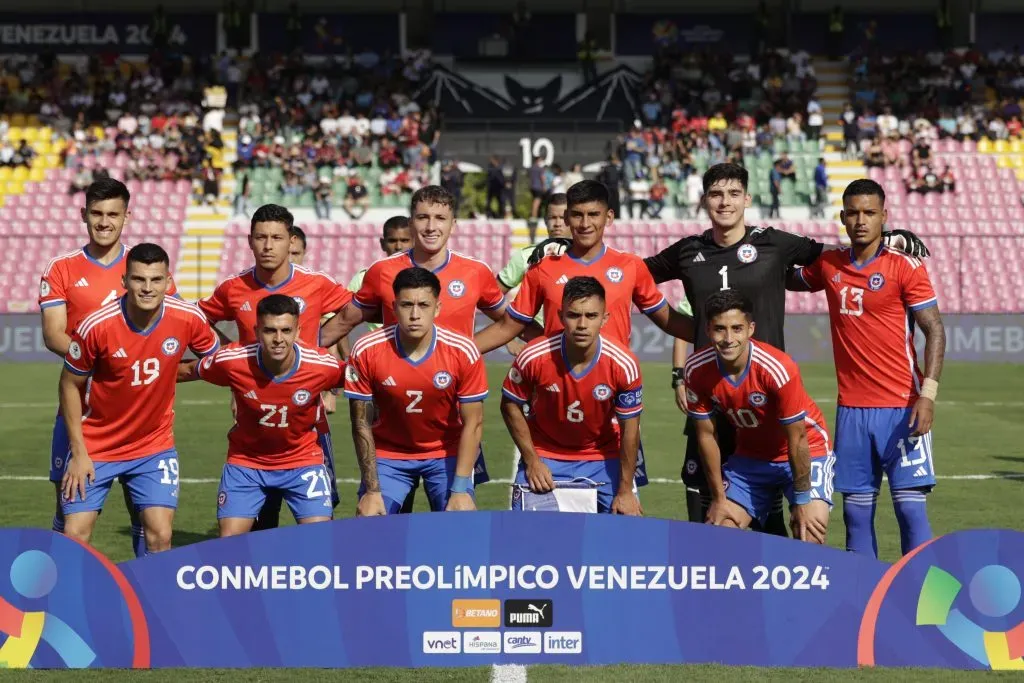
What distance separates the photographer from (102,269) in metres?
7.73

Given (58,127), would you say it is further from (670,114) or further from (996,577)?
(996,577)

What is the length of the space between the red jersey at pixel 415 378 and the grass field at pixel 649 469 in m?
1.54

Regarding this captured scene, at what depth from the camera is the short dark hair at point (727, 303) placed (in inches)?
267

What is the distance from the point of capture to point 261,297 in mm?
8047

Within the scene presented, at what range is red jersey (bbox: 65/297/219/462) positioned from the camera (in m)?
7.17

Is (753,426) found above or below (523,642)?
above

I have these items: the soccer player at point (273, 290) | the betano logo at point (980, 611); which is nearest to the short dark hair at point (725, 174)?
the soccer player at point (273, 290)

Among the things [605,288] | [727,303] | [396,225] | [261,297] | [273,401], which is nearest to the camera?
[727,303]

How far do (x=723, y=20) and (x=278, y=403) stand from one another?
33.9m

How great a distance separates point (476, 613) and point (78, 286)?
3111 millimetres

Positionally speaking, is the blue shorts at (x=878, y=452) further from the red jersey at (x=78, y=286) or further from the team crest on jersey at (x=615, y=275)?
the red jersey at (x=78, y=286)

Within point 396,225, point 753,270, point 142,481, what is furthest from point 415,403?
point 396,225

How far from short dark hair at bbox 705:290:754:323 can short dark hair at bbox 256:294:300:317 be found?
2.13m

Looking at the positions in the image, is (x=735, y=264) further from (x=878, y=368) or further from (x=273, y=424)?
(x=273, y=424)
